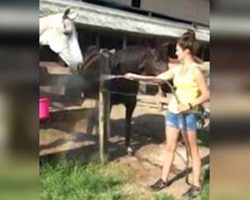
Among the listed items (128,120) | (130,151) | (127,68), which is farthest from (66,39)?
(130,151)

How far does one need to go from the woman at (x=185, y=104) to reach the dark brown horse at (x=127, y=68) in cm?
6

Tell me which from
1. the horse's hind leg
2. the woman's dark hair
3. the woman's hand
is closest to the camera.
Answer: the woman's dark hair

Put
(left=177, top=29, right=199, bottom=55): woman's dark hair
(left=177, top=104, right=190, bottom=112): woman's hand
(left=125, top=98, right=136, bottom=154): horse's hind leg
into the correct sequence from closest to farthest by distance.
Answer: (left=177, top=29, right=199, bottom=55): woman's dark hair → (left=177, top=104, right=190, bottom=112): woman's hand → (left=125, top=98, right=136, bottom=154): horse's hind leg

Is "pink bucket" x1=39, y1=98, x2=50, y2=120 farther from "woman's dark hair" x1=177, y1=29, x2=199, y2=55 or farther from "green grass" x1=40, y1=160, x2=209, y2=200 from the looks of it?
"woman's dark hair" x1=177, y1=29, x2=199, y2=55

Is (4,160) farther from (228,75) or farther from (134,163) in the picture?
(134,163)

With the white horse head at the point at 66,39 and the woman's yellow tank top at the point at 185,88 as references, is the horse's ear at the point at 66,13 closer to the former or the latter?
the white horse head at the point at 66,39

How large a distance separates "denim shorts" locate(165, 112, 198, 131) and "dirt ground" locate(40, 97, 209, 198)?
40mm

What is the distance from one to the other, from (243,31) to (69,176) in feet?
2.71

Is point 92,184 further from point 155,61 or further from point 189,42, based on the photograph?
point 189,42

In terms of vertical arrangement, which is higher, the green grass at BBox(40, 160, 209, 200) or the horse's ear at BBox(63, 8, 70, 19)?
the horse's ear at BBox(63, 8, 70, 19)

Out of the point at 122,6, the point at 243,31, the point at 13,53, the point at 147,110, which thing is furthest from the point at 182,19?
the point at 13,53

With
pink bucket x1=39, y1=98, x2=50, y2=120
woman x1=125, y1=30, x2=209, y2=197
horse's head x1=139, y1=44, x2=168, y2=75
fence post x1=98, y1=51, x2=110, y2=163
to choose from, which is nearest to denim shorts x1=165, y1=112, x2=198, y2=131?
woman x1=125, y1=30, x2=209, y2=197

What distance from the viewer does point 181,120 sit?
155 cm

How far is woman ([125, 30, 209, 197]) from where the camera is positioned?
1508 mm
